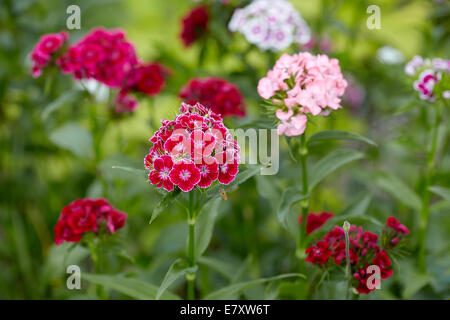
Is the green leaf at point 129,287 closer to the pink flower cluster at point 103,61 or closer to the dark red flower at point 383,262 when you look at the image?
the dark red flower at point 383,262

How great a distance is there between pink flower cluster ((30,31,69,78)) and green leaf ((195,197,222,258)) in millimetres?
766

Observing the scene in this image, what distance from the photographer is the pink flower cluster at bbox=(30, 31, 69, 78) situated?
5.26 feet

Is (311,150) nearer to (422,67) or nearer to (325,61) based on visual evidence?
(422,67)

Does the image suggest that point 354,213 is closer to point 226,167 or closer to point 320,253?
point 320,253

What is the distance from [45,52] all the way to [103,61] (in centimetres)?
22

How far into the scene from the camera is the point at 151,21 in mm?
3232

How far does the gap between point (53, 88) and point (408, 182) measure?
5.69ft

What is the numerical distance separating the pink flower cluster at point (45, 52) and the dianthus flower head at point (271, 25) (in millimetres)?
606

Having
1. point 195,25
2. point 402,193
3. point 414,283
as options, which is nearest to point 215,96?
point 195,25

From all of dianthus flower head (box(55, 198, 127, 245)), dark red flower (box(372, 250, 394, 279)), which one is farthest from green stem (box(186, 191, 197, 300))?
dark red flower (box(372, 250, 394, 279))

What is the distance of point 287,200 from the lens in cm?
131

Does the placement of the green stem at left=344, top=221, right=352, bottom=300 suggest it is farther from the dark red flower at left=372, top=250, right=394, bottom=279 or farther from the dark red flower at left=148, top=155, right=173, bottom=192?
the dark red flower at left=148, top=155, right=173, bottom=192

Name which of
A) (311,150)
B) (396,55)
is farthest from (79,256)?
(396,55)

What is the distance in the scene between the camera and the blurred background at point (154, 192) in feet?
5.52
